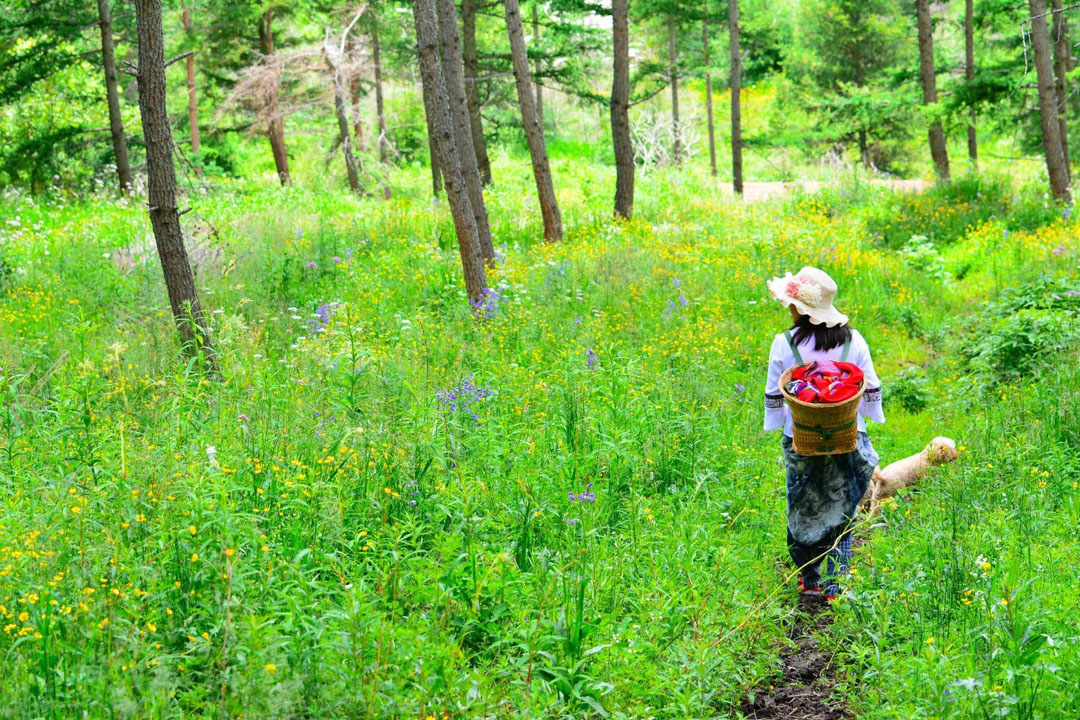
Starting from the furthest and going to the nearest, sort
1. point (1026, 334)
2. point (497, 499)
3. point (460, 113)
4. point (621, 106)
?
1. point (621, 106)
2. point (460, 113)
3. point (1026, 334)
4. point (497, 499)

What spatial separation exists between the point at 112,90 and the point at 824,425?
1631cm

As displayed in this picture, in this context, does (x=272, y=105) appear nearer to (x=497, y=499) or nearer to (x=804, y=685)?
(x=497, y=499)

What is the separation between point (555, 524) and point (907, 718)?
91.2 inches

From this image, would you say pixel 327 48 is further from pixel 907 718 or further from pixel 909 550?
pixel 907 718

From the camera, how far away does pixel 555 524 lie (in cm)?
513

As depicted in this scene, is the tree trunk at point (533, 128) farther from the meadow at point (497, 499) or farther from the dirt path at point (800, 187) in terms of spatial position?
the dirt path at point (800, 187)

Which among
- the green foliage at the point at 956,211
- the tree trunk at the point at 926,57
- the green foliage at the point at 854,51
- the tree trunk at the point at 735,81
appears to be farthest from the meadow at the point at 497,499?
the green foliage at the point at 854,51

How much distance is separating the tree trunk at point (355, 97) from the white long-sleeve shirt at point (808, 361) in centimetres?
1967

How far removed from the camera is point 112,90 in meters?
16.5

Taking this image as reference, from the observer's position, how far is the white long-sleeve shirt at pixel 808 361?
503 centimetres

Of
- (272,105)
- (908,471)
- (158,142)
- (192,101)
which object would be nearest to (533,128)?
(158,142)

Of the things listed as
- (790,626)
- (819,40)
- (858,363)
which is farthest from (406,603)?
(819,40)

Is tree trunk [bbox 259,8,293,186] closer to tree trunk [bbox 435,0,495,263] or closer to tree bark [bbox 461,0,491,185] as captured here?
tree bark [bbox 461,0,491,185]

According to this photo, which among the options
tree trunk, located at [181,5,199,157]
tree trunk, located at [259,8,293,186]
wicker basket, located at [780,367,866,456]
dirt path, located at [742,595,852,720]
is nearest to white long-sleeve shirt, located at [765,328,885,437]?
wicker basket, located at [780,367,866,456]
